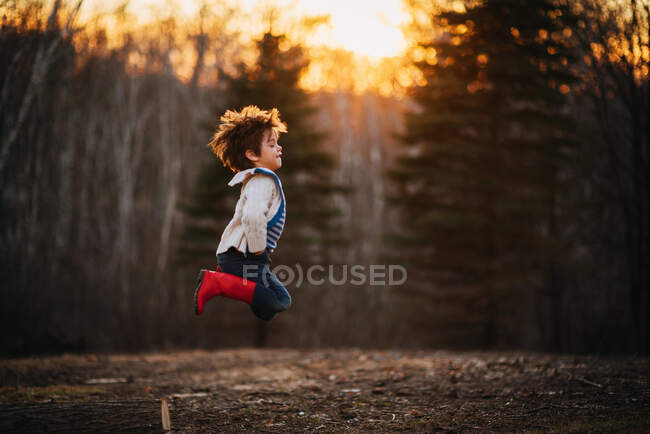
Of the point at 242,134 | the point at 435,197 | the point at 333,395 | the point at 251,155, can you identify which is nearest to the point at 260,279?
the point at 251,155

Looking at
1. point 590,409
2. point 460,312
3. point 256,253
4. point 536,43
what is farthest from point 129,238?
point 590,409

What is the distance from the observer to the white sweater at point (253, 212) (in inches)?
148

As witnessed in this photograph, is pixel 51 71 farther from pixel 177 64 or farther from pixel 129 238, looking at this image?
pixel 177 64

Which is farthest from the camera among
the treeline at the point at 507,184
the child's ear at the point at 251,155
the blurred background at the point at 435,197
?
the treeline at the point at 507,184

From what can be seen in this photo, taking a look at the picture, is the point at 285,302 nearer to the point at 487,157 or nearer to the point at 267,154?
the point at 267,154

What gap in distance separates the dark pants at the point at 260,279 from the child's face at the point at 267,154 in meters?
0.72

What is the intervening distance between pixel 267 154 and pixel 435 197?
26.4 feet

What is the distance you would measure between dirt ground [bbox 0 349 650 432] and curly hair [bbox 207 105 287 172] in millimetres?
2057

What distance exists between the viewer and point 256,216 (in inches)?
148

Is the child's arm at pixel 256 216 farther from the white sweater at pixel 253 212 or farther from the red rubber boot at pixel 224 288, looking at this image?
the red rubber boot at pixel 224 288

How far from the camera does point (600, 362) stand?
5820 millimetres

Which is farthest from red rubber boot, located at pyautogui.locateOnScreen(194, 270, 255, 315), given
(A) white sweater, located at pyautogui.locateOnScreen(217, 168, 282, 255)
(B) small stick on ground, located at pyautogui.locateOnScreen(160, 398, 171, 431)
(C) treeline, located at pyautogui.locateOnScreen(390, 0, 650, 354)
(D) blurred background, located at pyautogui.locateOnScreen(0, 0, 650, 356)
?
(C) treeline, located at pyautogui.locateOnScreen(390, 0, 650, 354)

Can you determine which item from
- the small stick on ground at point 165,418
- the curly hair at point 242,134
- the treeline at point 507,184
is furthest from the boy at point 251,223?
the treeline at point 507,184

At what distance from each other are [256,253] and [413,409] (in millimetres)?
1902
